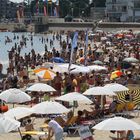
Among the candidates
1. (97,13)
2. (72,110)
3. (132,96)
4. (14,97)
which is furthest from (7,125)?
(97,13)

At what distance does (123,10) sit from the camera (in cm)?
12312

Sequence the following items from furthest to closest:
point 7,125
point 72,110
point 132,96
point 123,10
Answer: point 123,10 < point 72,110 < point 132,96 < point 7,125

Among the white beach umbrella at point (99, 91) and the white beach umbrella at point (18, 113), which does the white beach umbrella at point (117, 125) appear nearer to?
the white beach umbrella at point (18, 113)

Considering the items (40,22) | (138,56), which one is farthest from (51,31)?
(138,56)

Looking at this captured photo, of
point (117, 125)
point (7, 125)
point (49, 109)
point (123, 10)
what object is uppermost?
point (7, 125)

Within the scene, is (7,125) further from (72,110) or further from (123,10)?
(123,10)

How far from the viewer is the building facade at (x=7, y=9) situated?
618 ft

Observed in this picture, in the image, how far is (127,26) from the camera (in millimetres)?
98438

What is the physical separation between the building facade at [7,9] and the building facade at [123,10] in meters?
70.7

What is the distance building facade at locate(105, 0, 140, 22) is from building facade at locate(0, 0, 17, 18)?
70.7 m

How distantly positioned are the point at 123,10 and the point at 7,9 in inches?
3098

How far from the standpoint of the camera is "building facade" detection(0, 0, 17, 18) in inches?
7421

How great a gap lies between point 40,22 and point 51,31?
5.82 meters

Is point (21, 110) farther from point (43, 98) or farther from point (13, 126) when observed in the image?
point (43, 98)
